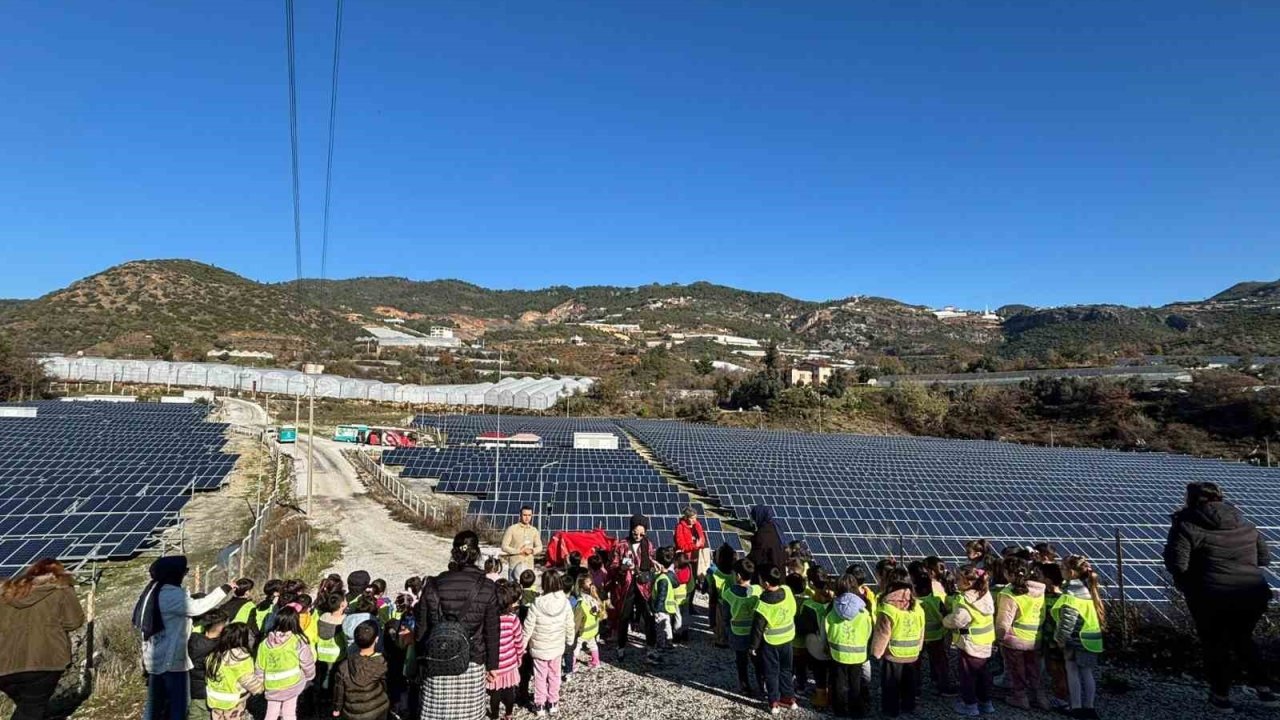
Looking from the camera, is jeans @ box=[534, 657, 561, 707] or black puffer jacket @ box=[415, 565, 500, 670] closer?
black puffer jacket @ box=[415, 565, 500, 670]

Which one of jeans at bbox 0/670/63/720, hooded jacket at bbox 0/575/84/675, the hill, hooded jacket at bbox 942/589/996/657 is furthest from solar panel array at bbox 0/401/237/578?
the hill

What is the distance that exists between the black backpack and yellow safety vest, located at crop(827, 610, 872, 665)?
10.5 ft

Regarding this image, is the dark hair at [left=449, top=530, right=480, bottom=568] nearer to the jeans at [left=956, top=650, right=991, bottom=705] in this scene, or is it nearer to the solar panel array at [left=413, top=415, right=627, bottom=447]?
the jeans at [left=956, top=650, right=991, bottom=705]

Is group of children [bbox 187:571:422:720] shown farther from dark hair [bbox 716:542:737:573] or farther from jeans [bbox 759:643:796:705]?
dark hair [bbox 716:542:737:573]

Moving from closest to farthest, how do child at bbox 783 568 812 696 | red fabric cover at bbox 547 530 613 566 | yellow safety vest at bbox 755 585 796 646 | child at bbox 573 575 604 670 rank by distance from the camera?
yellow safety vest at bbox 755 585 796 646 < child at bbox 783 568 812 696 < child at bbox 573 575 604 670 < red fabric cover at bbox 547 530 613 566

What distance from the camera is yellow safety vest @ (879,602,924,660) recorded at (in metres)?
5.64

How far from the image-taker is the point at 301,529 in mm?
15586

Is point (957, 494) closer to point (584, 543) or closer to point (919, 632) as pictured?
point (584, 543)

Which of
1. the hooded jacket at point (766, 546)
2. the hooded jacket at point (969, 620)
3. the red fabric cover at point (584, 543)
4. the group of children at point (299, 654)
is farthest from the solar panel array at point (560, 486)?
the group of children at point (299, 654)

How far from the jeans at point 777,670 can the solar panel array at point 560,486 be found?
326 inches

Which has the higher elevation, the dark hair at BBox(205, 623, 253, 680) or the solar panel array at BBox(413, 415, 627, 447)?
the dark hair at BBox(205, 623, 253, 680)

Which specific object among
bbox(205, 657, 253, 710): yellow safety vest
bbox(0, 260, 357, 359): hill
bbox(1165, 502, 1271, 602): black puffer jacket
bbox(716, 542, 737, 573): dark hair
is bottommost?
bbox(205, 657, 253, 710): yellow safety vest

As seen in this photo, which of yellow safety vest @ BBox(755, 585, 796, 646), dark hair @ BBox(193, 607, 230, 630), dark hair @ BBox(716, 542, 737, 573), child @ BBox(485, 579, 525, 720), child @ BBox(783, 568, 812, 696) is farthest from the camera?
dark hair @ BBox(716, 542, 737, 573)

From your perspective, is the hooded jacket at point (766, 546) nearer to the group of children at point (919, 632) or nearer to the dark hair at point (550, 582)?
the group of children at point (919, 632)
